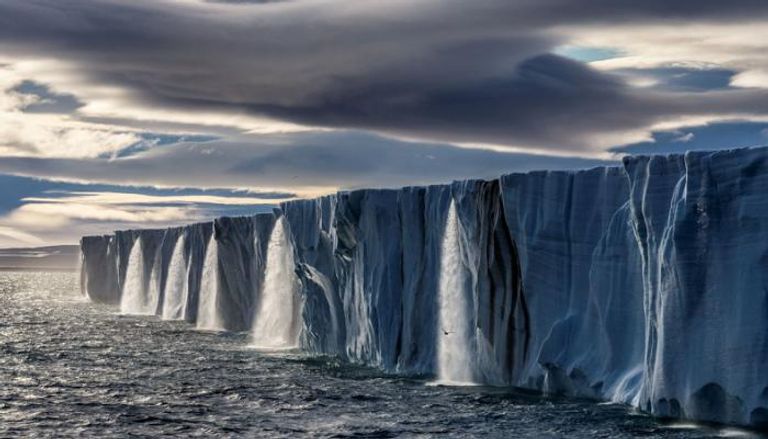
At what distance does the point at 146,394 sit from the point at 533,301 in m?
9.42

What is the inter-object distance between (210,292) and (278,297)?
33.8ft

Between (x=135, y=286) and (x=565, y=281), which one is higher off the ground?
(x=135, y=286)

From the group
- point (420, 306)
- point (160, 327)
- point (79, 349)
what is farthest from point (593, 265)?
point (160, 327)

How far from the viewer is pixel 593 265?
70.6 feet

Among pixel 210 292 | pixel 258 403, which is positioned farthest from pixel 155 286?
pixel 258 403

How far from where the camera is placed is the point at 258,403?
76.0 feet

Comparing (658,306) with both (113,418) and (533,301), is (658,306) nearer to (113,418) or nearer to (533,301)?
(533,301)

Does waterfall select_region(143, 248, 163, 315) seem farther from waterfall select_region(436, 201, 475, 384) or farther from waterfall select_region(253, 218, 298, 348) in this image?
waterfall select_region(436, 201, 475, 384)

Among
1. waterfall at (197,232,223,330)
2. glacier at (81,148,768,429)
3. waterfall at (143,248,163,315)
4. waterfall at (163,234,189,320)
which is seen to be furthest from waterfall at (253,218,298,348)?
waterfall at (143,248,163,315)

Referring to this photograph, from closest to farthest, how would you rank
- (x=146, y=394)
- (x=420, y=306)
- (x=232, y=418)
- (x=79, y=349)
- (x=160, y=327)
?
(x=232, y=418), (x=146, y=394), (x=420, y=306), (x=79, y=349), (x=160, y=327)

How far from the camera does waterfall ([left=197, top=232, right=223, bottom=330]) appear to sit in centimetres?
4847

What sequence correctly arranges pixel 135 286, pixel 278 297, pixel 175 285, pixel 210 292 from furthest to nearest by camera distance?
pixel 135 286 → pixel 175 285 → pixel 210 292 → pixel 278 297

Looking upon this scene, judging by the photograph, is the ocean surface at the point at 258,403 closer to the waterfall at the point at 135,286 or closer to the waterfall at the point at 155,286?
the waterfall at the point at 155,286

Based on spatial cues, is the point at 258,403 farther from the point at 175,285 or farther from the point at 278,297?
the point at 175,285
